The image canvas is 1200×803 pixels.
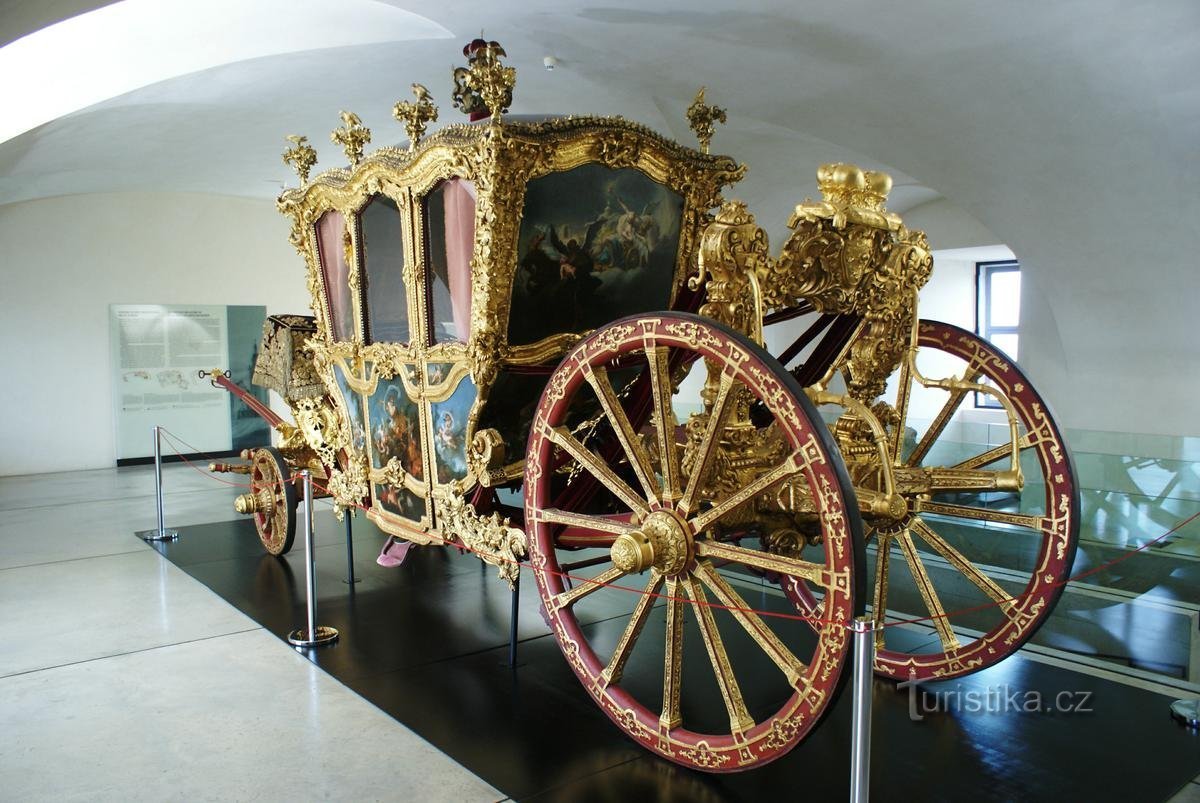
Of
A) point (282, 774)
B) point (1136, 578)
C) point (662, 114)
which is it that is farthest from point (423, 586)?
point (662, 114)

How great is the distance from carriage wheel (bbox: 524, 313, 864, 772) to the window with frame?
339 inches

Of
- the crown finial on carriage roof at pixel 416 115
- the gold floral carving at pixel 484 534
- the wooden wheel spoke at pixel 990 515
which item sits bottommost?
the gold floral carving at pixel 484 534

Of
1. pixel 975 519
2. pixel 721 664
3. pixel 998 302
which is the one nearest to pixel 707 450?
pixel 721 664

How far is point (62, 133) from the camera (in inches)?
306

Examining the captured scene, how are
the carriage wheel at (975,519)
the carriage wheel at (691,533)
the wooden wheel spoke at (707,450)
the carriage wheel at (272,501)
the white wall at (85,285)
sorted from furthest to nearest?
the white wall at (85,285) < the carriage wheel at (272,501) < the carriage wheel at (975,519) < the wooden wheel spoke at (707,450) < the carriage wheel at (691,533)

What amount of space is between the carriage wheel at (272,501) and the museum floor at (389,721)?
640mm

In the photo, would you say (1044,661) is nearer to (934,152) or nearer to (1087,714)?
(1087,714)

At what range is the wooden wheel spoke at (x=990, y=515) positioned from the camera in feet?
11.2

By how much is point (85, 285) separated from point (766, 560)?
34.2 ft

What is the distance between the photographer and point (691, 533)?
2881mm

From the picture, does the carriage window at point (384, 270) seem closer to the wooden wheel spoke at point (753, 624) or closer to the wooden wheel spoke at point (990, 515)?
the wooden wheel spoke at point (753, 624)

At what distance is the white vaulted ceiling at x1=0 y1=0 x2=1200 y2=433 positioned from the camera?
5156mm

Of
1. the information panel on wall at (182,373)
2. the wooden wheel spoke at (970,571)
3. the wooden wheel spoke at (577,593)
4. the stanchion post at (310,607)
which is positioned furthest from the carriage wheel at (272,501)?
the information panel on wall at (182,373)

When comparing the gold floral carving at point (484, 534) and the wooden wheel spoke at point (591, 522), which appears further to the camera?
the gold floral carving at point (484, 534)
